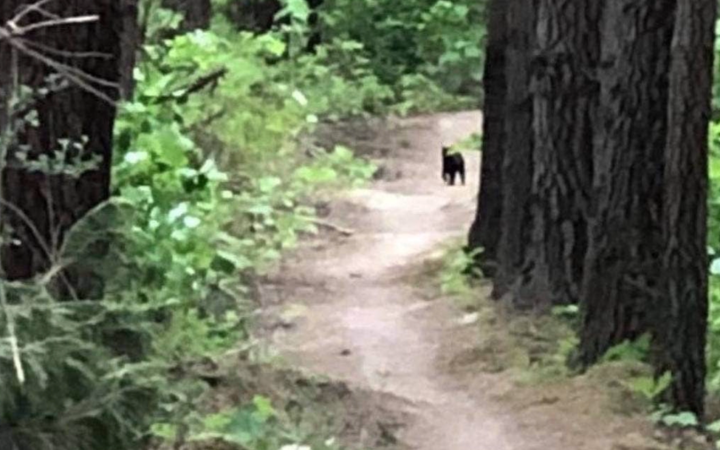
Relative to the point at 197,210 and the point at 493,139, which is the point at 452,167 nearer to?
the point at 493,139

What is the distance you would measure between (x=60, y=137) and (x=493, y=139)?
20.8 ft

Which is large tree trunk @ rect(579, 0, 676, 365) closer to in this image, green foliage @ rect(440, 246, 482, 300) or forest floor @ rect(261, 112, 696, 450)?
forest floor @ rect(261, 112, 696, 450)

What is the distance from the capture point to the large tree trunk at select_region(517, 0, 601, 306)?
34.5ft

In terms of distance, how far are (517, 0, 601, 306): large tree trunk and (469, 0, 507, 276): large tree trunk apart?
5.65 feet

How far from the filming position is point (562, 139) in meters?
10.6

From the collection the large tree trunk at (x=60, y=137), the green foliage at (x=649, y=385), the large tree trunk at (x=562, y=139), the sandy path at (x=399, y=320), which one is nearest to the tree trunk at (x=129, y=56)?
the sandy path at (x=399, y=320)

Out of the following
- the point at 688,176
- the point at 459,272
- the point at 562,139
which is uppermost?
the point at 688,176

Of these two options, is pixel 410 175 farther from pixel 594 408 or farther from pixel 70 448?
pixel 70 448

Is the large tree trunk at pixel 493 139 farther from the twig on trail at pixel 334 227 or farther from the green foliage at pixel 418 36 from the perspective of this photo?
the green foliage at pixel 418 36

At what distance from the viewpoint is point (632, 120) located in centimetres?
855

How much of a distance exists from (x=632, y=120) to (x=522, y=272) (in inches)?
103

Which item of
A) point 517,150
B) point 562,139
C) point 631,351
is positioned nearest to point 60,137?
point 631,351

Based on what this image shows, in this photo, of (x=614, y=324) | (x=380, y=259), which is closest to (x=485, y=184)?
(x=380, y=259)

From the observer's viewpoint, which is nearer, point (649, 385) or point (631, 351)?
point (649, 385)
